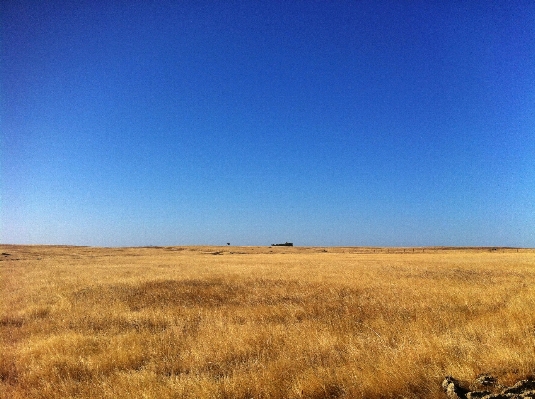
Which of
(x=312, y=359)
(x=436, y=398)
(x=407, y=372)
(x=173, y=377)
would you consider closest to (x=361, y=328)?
(x=312, y=359)

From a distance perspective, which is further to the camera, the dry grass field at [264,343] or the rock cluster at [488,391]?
the dry grass field at [264,343]

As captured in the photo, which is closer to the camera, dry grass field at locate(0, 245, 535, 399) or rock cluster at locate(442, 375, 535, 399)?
rock cluster at locate(442, 375, 535, 399)

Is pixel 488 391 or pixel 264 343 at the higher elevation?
pixel 488 391

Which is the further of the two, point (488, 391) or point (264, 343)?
point (264, 343)

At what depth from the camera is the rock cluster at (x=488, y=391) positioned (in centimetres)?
493

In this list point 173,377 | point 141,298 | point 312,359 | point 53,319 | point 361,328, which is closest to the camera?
point 173,377

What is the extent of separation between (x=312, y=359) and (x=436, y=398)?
2417 millimetres

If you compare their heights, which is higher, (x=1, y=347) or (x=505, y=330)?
(x=505, y=330)

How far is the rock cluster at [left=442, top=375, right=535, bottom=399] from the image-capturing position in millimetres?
4930

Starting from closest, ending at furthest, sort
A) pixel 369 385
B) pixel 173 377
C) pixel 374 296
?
1. pixel 369 385
2. pixel 173 377
3. pixel 374 296

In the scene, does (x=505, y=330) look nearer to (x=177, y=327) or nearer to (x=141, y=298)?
Answer: (x=177, y=327)

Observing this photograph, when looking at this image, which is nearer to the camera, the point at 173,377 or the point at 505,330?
the point at 173,377

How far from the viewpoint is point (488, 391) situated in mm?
5180

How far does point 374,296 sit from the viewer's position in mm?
14078
